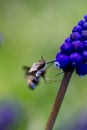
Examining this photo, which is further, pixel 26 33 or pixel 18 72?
pixel 26 33

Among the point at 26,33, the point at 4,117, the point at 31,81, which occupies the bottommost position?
the point at 26,33

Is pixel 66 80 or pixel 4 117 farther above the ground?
pixel 66 80

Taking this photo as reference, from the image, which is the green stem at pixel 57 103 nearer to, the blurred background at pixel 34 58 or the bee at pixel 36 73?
the bee at pixel 36 73

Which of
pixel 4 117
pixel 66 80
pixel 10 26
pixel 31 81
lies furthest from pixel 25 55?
pixel 66 80

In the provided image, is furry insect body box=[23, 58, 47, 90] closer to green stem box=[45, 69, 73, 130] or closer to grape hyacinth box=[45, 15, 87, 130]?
grape hyacinth box=[45, 15, 87, 130]

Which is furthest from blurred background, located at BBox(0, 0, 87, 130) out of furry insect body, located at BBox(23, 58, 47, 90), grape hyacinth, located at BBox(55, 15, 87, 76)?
grape hyacinth, located at BBox(55, 15, 87, 76)

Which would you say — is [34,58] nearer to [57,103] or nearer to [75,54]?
[75,54]

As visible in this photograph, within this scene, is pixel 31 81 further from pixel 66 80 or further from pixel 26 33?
pixel 26 33
